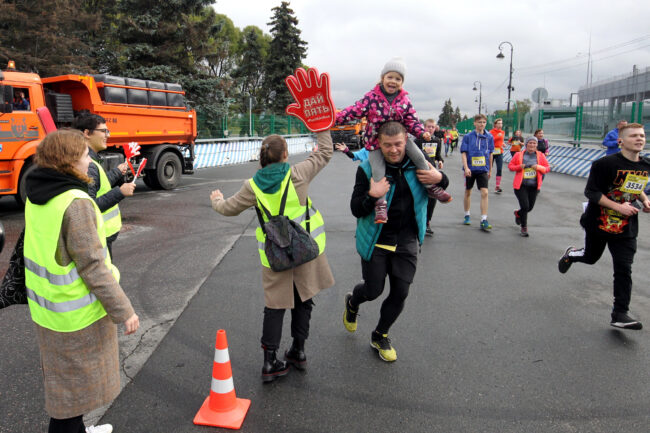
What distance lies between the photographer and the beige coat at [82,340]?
2057 millimetres

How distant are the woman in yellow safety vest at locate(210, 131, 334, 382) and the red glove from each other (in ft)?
0.47

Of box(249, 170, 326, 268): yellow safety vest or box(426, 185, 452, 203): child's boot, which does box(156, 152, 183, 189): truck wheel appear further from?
box(426, 185, 452, 203): child's boot

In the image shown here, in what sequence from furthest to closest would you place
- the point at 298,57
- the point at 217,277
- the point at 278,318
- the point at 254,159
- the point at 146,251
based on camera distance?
the point at 298,57, the point at 254,159, the point at 146,251, the point at 217,277, the point at 278,318

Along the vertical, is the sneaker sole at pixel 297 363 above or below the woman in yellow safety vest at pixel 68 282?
below

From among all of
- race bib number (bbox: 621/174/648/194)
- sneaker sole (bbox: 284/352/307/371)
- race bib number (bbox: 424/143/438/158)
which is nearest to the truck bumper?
race bib number (bbox: 424/143/438/158)

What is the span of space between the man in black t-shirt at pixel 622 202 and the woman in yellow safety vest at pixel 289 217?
2639mm

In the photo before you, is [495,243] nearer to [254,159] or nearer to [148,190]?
[148,190]

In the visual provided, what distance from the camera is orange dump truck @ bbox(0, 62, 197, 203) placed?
9180 mm

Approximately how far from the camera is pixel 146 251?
6691 millimetres

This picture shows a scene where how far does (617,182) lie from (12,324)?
557 centimetres

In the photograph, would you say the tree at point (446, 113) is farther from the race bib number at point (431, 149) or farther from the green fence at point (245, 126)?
the race bib number at point (431, 149)

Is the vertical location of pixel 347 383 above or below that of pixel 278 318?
below

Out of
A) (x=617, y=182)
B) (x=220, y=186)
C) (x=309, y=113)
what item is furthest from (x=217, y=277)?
(x=220, y=186)

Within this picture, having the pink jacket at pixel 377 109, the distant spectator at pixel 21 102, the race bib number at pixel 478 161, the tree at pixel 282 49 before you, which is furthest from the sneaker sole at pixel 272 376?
the tree at pixel 282 49
